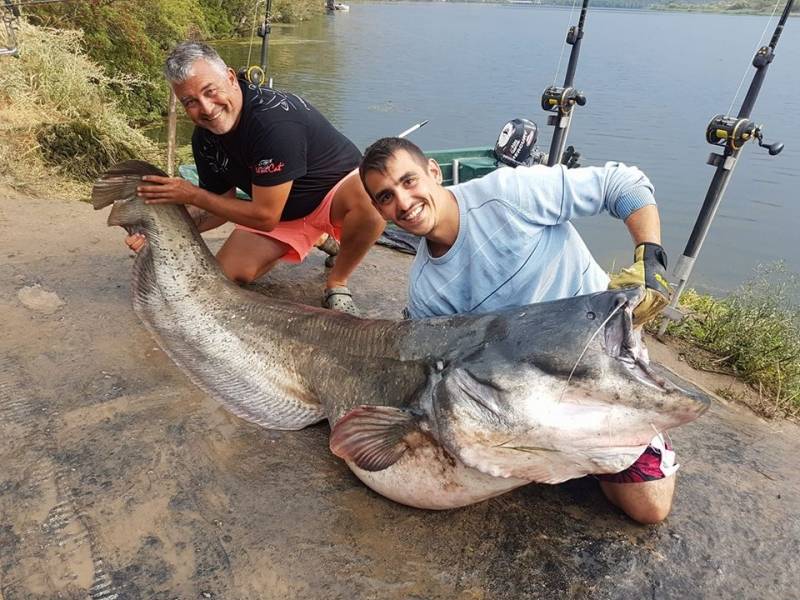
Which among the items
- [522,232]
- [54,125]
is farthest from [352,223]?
[54,125]

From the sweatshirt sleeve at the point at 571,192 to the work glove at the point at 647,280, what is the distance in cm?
30

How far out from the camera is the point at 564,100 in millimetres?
5473

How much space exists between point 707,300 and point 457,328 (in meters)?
4.60

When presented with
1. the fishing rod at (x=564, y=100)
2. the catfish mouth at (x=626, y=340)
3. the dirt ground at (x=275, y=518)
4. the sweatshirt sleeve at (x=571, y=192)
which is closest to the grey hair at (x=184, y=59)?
the dirt ground at (x=275, y=518)

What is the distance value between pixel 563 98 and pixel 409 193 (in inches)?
139

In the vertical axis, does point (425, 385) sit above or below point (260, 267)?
above

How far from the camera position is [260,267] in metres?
4.32

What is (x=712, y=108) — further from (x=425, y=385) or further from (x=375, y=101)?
(x=425, y=385)

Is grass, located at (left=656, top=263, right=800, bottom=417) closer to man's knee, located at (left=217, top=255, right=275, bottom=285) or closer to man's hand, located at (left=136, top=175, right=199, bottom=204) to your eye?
man's knee, located at (left=217, top=255, right=275, bottom=285)

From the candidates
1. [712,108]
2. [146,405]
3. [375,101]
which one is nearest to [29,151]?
[146,405]

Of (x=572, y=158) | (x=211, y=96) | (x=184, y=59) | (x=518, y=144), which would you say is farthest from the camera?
(x=518, y=144)

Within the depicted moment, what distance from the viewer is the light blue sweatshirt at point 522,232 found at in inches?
107

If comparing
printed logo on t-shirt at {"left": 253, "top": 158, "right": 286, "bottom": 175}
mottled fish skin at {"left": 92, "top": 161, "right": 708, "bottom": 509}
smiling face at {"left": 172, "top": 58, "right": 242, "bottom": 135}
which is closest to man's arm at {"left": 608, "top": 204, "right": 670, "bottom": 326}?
mottled fish skin at {"left": 92, "top": 161, "right": 708, "bottom": 509}

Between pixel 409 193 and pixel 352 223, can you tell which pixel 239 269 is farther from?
pixel 409 193
